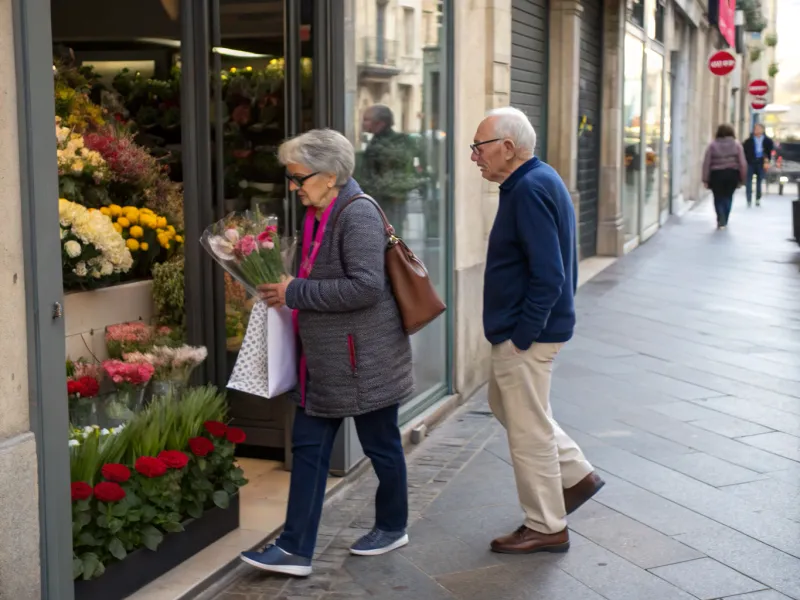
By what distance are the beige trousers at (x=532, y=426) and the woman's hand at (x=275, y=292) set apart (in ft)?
2.96

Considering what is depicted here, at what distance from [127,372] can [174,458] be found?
70 cm

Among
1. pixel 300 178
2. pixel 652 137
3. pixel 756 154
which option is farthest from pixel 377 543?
pixel 756 154

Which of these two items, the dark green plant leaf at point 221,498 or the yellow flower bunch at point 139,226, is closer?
the dark green plant leaf at point 221,498

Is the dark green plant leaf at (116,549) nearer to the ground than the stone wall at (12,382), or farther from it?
nearer to the ground

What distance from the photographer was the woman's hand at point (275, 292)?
4543mm

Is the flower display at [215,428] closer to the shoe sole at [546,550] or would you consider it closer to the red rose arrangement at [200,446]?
the red rose arrangement at [200,446]

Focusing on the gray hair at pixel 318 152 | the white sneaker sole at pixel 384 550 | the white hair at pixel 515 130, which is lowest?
the white sneaker sole at pixel 384 550

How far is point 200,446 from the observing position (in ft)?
15.7

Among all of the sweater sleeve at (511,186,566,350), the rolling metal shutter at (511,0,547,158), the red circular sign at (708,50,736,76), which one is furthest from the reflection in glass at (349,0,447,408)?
the red circular sign at (708,50,736,76)

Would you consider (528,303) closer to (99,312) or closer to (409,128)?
(99,312)

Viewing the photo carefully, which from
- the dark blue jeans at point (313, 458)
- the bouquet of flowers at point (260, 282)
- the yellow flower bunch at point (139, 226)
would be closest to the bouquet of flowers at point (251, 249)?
the bouquet of flowers at point (260, 282)

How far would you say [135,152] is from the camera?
6.05 metres

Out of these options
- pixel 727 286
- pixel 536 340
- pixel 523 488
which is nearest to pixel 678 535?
pixel 523 488

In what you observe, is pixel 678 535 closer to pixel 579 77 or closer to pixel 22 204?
pixel 22 204
